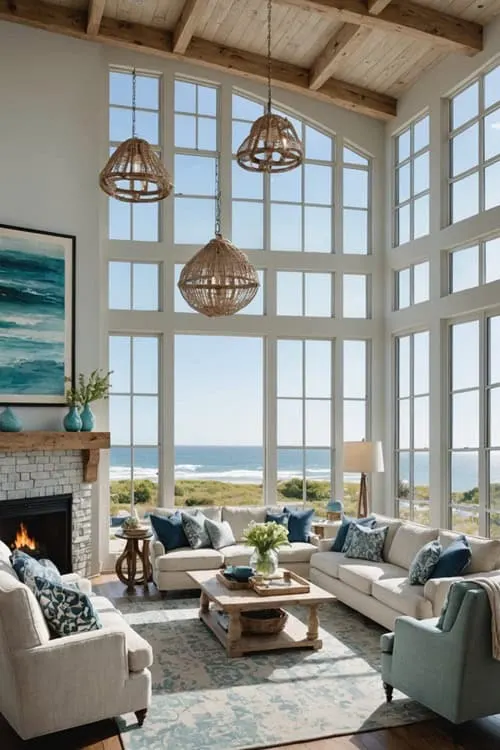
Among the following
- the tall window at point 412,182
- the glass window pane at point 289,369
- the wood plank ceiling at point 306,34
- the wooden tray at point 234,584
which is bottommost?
the wooden tray at point 234,584

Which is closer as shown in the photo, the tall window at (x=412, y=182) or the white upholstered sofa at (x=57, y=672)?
the white upholstered sofa at (x=57, y=672)

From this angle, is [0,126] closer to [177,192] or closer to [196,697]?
[177,192]

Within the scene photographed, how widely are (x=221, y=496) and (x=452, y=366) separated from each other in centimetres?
1156

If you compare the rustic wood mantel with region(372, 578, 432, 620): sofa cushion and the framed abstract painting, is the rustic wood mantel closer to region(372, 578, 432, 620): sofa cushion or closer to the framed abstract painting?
the framed abstract painting

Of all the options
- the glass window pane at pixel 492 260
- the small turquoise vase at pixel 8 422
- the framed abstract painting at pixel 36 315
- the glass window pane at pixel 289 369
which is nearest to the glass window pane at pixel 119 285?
the framed abstract painting at pixel 36 315

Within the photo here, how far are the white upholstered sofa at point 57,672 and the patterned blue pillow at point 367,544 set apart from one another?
3.30 m

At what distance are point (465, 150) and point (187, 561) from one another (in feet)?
16.7

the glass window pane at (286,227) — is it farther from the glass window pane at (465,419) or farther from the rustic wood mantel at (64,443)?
the rustic wood mantel at (64,443)

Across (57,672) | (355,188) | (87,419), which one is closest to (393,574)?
(57,672)

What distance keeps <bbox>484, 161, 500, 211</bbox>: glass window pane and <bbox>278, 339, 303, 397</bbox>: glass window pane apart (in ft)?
9.47

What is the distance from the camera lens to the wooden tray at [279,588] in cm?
596

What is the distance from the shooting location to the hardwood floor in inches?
166

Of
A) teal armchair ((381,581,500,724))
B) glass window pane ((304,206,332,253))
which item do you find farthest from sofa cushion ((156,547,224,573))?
glass window pane ((304,206,332,253))

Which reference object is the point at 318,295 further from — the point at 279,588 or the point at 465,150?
the point at 279,588
